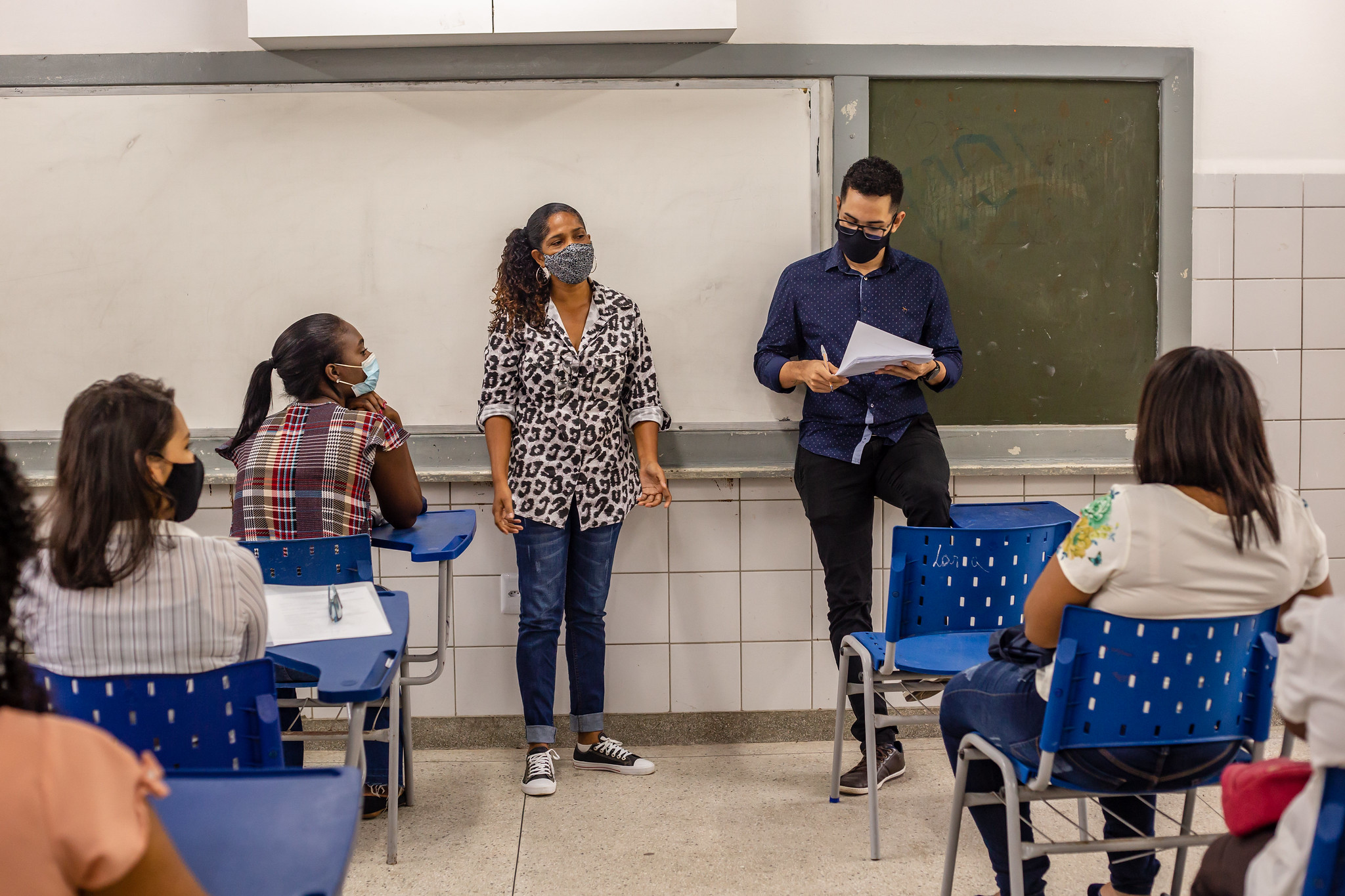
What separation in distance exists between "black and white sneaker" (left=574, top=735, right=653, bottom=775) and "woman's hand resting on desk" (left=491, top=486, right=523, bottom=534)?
2.33ft

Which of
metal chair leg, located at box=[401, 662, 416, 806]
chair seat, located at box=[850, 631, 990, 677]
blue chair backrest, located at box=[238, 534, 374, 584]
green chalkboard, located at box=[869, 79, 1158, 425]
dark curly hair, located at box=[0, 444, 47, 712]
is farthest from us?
green chalkboard, located at box=[869, 79, 1158, 425]

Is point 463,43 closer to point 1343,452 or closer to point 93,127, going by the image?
point 93,127

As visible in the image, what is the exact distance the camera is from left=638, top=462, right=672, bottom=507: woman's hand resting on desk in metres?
2.75

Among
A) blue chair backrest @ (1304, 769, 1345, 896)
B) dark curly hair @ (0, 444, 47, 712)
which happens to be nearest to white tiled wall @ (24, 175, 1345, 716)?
blue chair backrest @ (1304, 769, 1345, 896)

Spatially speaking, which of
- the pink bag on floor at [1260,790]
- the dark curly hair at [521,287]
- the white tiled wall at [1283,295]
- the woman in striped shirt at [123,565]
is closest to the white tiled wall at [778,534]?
the white tiled wall at [1283,295]

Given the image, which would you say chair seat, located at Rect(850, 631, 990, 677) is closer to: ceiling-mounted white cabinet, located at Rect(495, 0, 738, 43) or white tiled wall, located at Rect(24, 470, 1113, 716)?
white tiled wall, located at Rect(24, 470, 1113, 716)

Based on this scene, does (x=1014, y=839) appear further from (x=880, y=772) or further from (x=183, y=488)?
(x=183, y=488)

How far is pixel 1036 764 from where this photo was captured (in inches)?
62.1

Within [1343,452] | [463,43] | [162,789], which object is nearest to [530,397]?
[463,43]

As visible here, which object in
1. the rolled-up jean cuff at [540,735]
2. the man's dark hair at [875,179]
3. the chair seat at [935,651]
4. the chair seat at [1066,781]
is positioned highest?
the man's dark hair at [875,179]

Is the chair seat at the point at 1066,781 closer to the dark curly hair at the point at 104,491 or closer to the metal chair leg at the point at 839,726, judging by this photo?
the metal chair leg at the point at 839,726

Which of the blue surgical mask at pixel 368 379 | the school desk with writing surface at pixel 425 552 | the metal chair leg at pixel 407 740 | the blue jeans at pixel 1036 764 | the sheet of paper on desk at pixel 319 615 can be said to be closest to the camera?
the blue jeans at pixel 1036 764

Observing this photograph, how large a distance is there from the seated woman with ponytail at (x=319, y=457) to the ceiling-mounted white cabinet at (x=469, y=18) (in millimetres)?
968

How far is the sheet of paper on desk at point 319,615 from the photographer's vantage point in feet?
5.37
